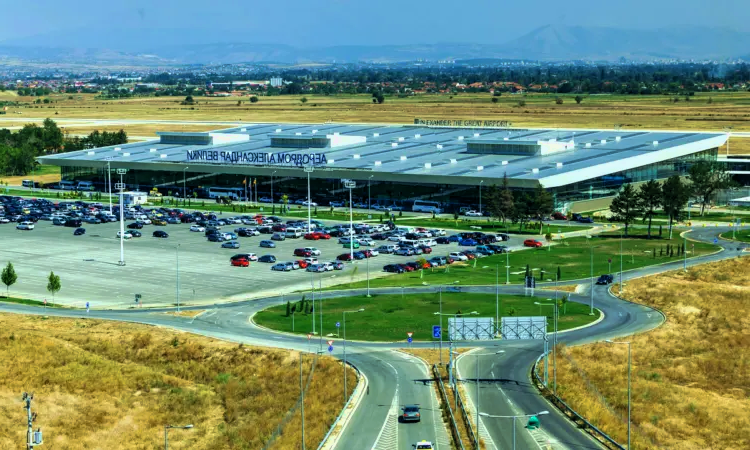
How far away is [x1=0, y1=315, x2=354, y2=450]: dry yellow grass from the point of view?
62.7 meters

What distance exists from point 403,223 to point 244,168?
37.1 metres

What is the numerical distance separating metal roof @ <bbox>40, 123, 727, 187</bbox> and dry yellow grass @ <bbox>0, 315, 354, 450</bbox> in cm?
6933

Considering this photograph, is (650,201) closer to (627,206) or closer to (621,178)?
(627,206)

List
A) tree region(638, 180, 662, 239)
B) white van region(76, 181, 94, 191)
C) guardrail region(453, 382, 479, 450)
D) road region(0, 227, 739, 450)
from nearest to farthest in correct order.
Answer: guardrail region(453, 382, 479, 450), road region(0, 227, 739, 450), tree region(638, 180, 662, 239), white van region(76, 181, 94, 191)

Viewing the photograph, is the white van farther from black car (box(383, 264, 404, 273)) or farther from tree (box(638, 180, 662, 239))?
tree (box(638, 180, 662, 239))

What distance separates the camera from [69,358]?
7631 cm

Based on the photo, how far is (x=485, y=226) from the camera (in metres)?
135

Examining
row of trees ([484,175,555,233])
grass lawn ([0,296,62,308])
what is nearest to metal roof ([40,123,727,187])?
row of trees ([484,175,555,233])

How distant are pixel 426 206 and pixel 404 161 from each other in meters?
11.9

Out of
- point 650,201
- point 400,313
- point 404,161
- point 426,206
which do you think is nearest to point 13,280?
point 400,313

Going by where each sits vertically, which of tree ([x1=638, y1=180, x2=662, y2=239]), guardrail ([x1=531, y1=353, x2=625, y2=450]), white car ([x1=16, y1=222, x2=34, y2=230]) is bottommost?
white car ([x1=16, y1=222, x2=34, y2=230])

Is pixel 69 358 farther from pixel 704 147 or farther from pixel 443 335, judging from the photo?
pixel 704 147

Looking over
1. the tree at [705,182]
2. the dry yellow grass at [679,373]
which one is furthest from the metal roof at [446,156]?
the dry yellow grass at [679,373]

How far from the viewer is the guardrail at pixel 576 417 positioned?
54.2 meters
